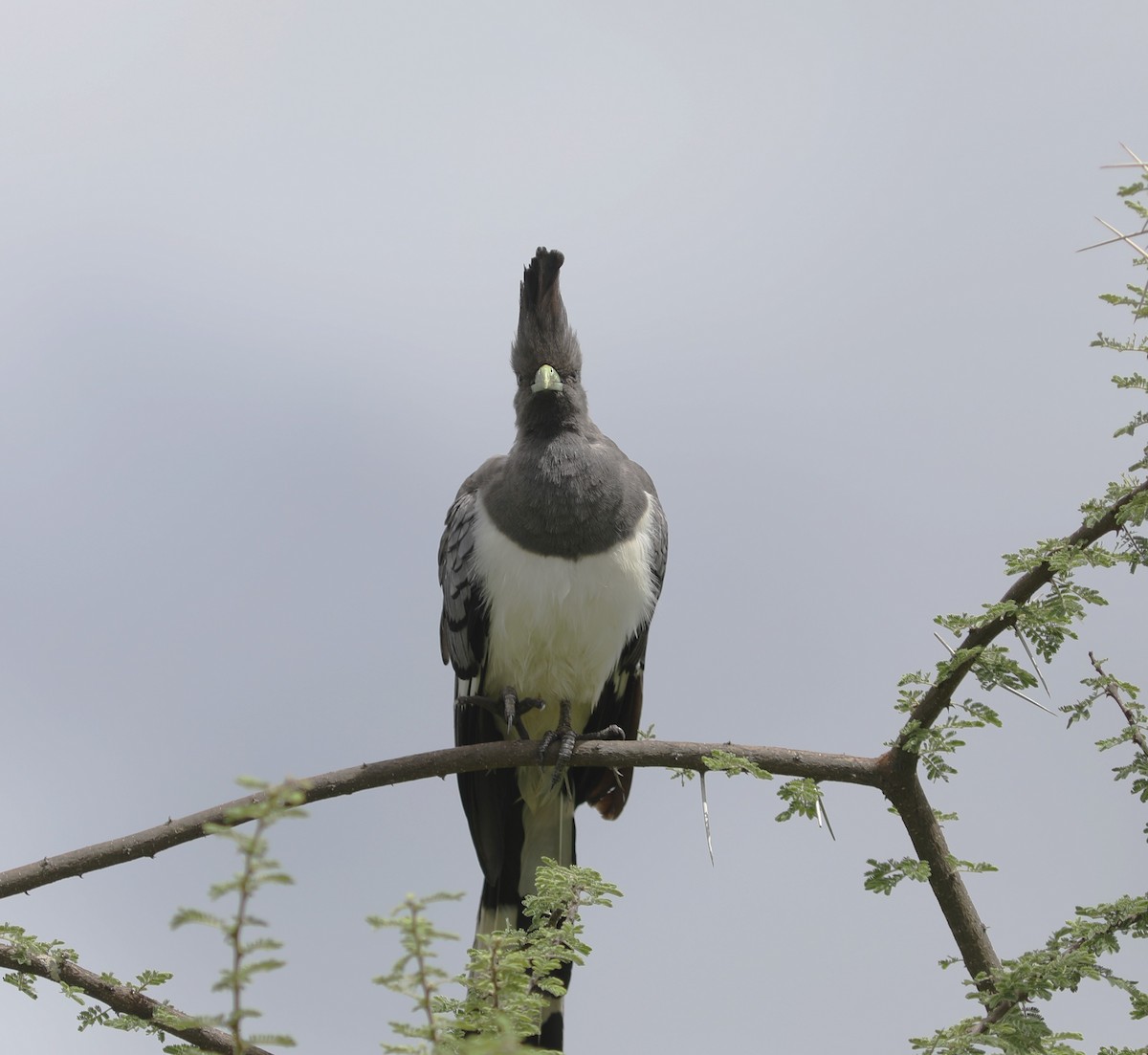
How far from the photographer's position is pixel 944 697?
15.0ft

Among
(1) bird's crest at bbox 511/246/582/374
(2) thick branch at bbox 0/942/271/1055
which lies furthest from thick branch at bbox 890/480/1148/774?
(1) bird's crest at bbox 511/246/582/374

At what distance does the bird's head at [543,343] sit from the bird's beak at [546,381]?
0.02 metres

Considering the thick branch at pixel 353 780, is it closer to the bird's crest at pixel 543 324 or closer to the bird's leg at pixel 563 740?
the bird's leg at pixel 563 740

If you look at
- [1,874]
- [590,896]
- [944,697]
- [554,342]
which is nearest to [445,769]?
[590,896]

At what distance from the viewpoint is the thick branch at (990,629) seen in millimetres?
4176

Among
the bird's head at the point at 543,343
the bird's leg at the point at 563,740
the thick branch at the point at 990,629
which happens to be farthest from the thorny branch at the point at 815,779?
the bird's head at the point at 543,343

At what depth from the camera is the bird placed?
277 inches

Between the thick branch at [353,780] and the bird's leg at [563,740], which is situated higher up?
the bird's leg at [563,740]

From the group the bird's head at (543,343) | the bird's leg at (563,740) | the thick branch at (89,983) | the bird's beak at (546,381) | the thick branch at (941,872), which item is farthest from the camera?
the bird's head at (543,343)

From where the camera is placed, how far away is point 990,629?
14.7 ft

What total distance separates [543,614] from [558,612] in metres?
0.08

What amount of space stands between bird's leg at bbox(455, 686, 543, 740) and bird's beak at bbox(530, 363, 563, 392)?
5.93 feet

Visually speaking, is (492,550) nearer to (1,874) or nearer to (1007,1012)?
(1,874)

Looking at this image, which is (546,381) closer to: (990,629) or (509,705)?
(509,705)
